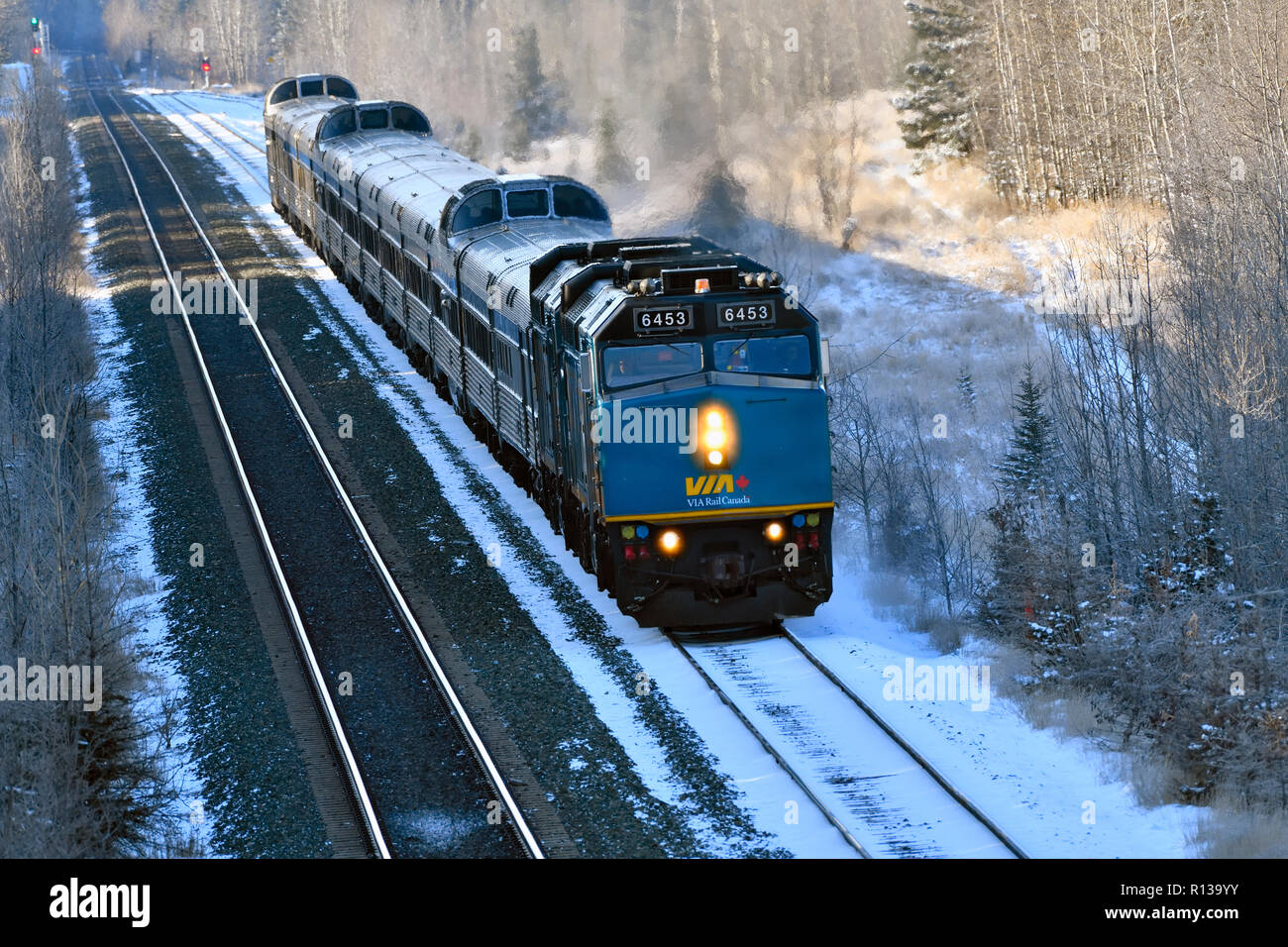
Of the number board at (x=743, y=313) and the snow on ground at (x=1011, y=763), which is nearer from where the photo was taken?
the snow on ground at (x=1011, y=763)

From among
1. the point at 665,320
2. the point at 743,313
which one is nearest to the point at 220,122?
the point at 665,320

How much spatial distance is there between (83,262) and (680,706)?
31211mm

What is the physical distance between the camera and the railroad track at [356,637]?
12.8 m

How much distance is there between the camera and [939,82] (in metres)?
52.9

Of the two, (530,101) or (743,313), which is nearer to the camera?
(743,313)

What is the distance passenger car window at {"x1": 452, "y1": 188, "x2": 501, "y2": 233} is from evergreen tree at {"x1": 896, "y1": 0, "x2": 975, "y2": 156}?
1252 inches

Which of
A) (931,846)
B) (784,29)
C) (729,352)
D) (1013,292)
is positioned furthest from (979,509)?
(784,29)

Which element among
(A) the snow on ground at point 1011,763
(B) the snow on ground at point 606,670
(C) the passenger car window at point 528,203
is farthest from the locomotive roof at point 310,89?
(A) the snow on ground at point 1011,763

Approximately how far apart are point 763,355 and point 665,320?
112cm

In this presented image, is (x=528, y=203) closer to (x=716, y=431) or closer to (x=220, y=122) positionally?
(x=716, y=431)

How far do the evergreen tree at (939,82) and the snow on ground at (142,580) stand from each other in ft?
98.4

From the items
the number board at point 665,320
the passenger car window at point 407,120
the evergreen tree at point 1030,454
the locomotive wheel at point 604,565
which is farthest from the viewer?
the passenger car window at point 407,120

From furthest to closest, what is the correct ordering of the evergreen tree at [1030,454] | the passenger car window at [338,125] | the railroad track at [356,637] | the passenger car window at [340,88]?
the passenger car window at [340,88]
the passenger car window at [338,125]
the evergreen tree at [1030,454]
the railroad track at [356,637]

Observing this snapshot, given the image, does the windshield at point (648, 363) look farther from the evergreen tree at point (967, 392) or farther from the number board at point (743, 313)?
the evergreen tree at point (967, 392)
